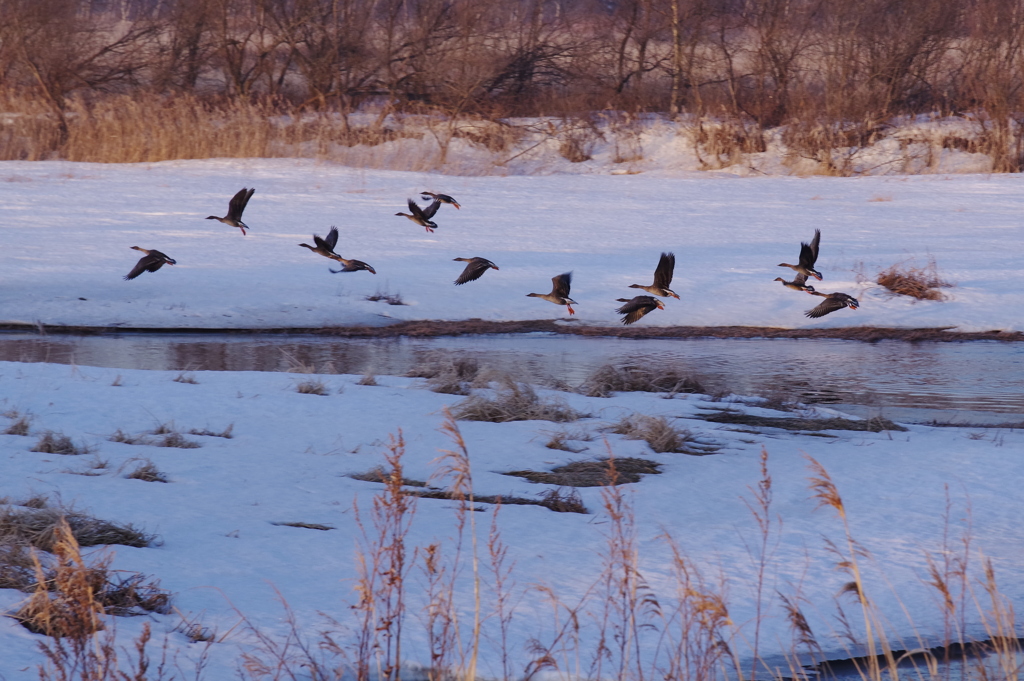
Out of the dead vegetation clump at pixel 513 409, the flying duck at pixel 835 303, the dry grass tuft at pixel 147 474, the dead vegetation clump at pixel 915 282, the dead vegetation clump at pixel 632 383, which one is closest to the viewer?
the dry grass tuft at pixel 147 474

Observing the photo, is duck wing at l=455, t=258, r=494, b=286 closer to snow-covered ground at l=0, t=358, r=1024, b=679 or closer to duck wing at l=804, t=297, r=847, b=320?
snow-covered ground at l=0, t=358, r=1024, b=679

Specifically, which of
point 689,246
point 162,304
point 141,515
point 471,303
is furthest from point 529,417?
point 689,246

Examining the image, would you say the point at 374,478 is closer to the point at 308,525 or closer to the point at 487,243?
the point at 308,525

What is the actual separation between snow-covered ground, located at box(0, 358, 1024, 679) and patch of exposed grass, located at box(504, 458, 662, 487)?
10 centimetres

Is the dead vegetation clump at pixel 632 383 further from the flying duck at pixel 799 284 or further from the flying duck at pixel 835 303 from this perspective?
the flying duck at pixel 799 284

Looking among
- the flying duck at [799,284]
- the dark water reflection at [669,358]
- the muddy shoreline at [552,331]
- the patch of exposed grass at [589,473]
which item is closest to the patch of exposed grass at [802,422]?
the dark water reflection at [669,358]

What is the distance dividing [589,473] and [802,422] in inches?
79.5

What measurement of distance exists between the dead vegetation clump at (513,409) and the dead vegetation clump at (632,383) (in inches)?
37.3

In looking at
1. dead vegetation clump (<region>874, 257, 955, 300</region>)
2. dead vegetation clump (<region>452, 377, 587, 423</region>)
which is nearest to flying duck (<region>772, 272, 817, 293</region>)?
dead vegetation clump (<region>874, 257, 955, 300</region>)

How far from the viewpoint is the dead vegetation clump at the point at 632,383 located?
8.02m

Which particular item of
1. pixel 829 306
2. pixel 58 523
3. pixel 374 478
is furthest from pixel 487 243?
pixel 58 523

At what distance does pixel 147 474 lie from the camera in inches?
202

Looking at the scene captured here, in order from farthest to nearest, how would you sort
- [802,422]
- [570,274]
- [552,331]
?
[552,331] < [570,274] < [802,422]

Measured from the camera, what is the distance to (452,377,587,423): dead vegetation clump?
270 inches
